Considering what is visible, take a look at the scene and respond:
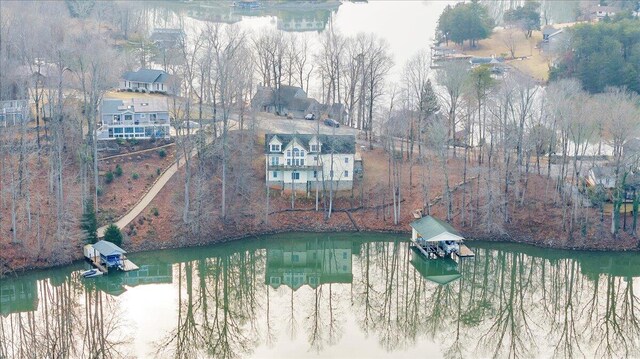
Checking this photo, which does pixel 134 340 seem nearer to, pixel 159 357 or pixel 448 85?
pixel 159 357

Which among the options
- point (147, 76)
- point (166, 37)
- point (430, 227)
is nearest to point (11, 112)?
point (147, 76)

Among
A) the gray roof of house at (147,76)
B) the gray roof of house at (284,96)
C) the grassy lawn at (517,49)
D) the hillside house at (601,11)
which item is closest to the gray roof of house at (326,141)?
the gray roof of house at (284,96)

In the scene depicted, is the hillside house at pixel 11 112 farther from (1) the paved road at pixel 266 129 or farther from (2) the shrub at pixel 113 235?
(2) the shrub at pixel 113 235

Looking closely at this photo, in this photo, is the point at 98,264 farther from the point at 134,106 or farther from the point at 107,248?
the point at 134,106

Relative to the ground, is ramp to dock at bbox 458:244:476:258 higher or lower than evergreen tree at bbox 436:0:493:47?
lower

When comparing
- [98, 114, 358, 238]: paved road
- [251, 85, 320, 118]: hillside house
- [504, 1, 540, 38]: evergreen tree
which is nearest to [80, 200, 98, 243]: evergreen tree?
[98, 114, 358, 238]: paved road

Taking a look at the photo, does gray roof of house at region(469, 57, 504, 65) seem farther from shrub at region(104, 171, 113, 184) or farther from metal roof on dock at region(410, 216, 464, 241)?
shrub at region(104, 171, 113, 184)
